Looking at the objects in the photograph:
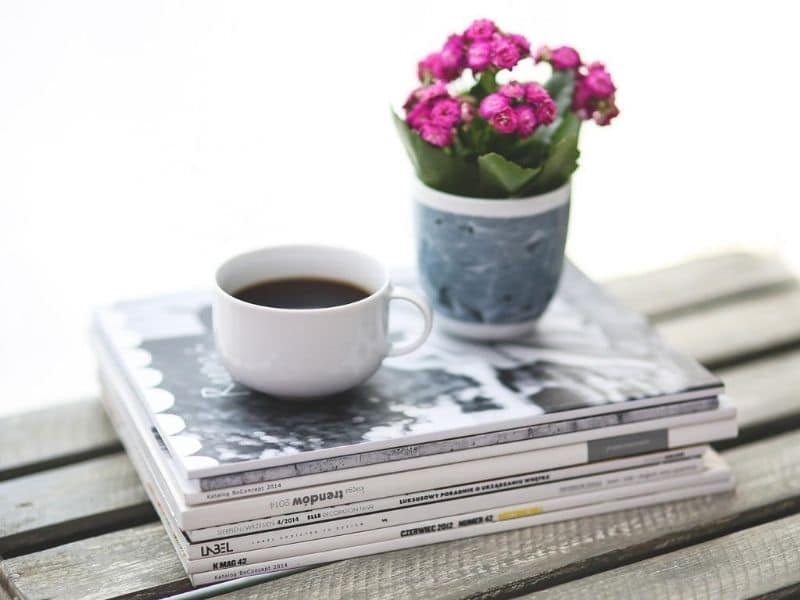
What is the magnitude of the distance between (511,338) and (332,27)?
1.13 metres

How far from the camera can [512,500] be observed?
2.95 feet

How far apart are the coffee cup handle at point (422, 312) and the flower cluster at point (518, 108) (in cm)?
15

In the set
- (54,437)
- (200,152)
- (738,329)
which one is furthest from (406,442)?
(200,152)

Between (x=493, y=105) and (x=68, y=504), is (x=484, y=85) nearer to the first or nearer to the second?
(x=493, y=105)

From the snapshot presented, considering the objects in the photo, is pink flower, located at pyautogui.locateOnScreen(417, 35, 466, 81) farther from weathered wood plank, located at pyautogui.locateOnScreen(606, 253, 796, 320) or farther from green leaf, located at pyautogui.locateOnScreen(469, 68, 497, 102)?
weathered wood plank, located at pyautogui.locateOnScreen(606, 253, 796, 320)

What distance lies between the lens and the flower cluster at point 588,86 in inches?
39.5

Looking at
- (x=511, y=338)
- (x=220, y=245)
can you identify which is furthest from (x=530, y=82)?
(x=220, y=245)

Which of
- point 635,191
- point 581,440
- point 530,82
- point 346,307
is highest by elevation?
point 530,82

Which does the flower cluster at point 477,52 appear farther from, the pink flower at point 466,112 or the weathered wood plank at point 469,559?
the weathered wood plank at point 469,559

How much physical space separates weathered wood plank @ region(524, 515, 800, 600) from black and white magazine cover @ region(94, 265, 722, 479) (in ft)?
0.39

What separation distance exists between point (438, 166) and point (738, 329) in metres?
0.42

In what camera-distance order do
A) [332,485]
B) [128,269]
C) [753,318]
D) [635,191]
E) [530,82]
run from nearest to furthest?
[332,485]
[530,82]
[753,318]
[128,269]
[635,191]

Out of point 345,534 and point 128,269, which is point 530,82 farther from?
point 128,269

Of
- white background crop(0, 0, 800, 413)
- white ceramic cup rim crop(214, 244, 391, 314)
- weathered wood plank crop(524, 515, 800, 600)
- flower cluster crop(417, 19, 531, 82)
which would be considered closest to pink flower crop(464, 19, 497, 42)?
flower cluster crop(417, 19, 531, 82)
